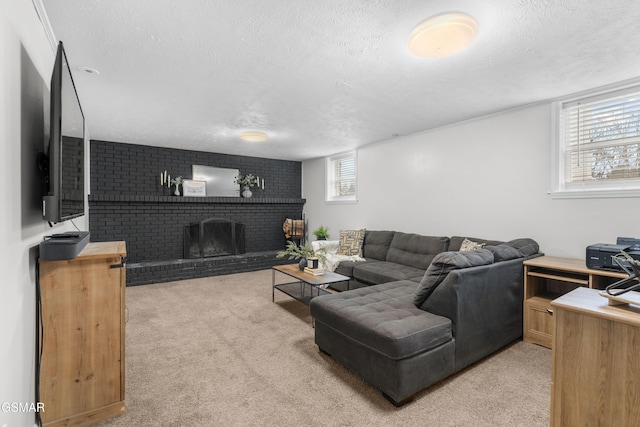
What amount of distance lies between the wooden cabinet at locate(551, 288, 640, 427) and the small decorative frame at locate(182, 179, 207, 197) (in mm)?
5635

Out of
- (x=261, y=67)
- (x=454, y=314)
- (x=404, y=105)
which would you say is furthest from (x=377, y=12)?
(x=454, y=314)

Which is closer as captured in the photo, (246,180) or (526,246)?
(526,246)

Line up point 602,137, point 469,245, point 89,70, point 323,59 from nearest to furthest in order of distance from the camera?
point 323,59 → point 89,70 → point 602,137 → point 469,245

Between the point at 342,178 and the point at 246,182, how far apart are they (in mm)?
1986

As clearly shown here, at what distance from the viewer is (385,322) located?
6.51 feet

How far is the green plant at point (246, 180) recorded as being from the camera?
626 centimetres

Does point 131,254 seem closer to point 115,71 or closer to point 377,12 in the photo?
point 115,71

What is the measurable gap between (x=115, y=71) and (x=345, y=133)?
2939mm

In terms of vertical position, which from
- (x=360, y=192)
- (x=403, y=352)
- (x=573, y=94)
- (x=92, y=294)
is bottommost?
(x=403, y=352)

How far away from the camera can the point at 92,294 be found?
1718mm

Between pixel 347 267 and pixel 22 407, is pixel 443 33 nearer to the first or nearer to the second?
pixel 22 407

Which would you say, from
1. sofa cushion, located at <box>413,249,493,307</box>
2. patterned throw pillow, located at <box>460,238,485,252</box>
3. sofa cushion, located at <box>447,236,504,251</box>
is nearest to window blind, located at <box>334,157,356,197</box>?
sofa cushion, located at <box>447,236,504,251</box>

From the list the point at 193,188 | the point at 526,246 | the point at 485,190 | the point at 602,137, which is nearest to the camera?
the point at 602,137

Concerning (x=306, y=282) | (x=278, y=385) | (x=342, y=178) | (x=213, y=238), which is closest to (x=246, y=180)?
(x=213, y=238)
